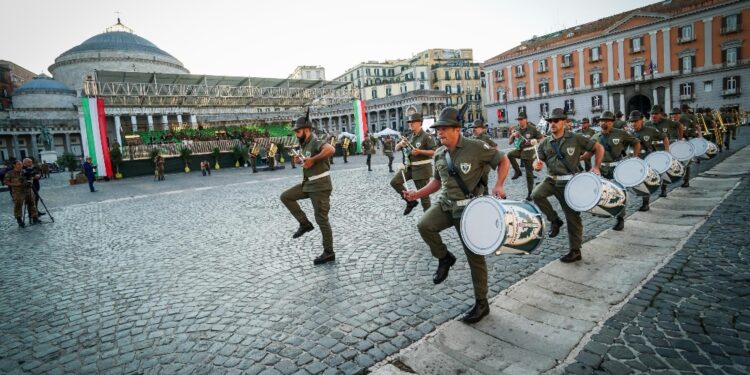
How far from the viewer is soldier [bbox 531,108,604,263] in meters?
5.17

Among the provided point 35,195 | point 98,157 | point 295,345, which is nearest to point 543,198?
point 295,345

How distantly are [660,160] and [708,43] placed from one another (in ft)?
174

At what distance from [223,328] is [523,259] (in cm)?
385

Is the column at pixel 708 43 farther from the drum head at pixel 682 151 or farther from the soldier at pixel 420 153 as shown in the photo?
the soldier at pixel 420 153

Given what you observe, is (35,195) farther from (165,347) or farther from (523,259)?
(523,259)

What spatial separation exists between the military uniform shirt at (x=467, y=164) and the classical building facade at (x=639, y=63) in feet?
180

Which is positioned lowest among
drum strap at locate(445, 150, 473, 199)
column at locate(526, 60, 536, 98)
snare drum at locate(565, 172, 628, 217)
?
snare drum at locate(565, 172, 628, 217)

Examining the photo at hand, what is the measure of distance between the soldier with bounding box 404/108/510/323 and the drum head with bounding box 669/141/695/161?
7.52 meters

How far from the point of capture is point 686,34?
4712 cm

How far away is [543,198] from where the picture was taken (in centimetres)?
570

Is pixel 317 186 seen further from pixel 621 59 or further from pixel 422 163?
pixel 621 59

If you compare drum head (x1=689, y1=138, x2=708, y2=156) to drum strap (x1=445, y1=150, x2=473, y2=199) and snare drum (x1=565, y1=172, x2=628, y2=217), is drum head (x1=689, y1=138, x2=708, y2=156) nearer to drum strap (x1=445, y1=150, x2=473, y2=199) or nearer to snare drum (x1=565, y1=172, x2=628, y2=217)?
snare drum (x1=565, y1=172, x2=628, y2=217)

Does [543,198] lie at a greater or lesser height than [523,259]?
greater

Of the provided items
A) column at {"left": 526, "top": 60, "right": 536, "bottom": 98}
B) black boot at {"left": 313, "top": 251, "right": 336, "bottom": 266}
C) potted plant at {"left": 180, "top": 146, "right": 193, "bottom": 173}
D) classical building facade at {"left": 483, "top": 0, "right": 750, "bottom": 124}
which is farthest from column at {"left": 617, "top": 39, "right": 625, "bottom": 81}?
black boot at {"left": 313, "top": 251, "right": 336, "bottom": 266}
